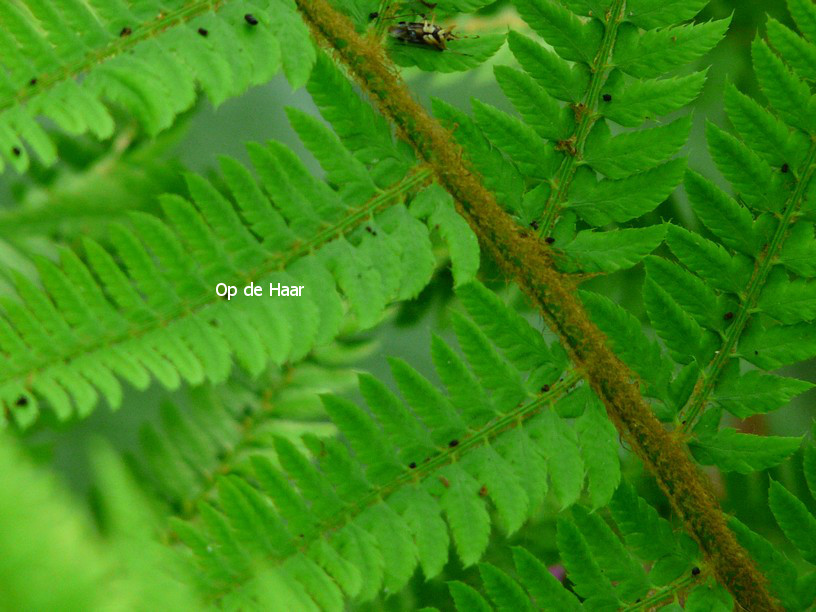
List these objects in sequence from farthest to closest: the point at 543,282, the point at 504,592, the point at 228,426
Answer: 1. the point at 228,426
2. the point at 543,282
3. the point at 504,592

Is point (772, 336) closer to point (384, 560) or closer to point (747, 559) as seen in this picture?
point (747, 559)

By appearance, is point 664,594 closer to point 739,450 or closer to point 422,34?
point 739,450

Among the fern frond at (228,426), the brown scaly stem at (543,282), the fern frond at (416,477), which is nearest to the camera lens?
the fern frond at (416,477)

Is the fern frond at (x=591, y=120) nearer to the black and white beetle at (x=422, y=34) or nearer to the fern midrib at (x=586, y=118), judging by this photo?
the fern midrib at (x=586, y=118)

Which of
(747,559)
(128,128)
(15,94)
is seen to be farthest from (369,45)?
(747,559)

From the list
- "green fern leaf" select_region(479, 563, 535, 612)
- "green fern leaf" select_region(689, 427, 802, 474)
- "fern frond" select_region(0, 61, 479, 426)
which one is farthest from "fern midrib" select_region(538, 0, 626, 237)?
"green fern leaf" select_region(479, 563, 535, 612)

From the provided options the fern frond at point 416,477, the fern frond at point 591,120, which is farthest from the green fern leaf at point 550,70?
the fern frond at point 416,477

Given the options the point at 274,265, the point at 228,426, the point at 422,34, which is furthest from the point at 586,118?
the point at 228,426

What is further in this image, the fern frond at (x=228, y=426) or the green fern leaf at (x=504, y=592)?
the fern frond at (x=228, y=426)
